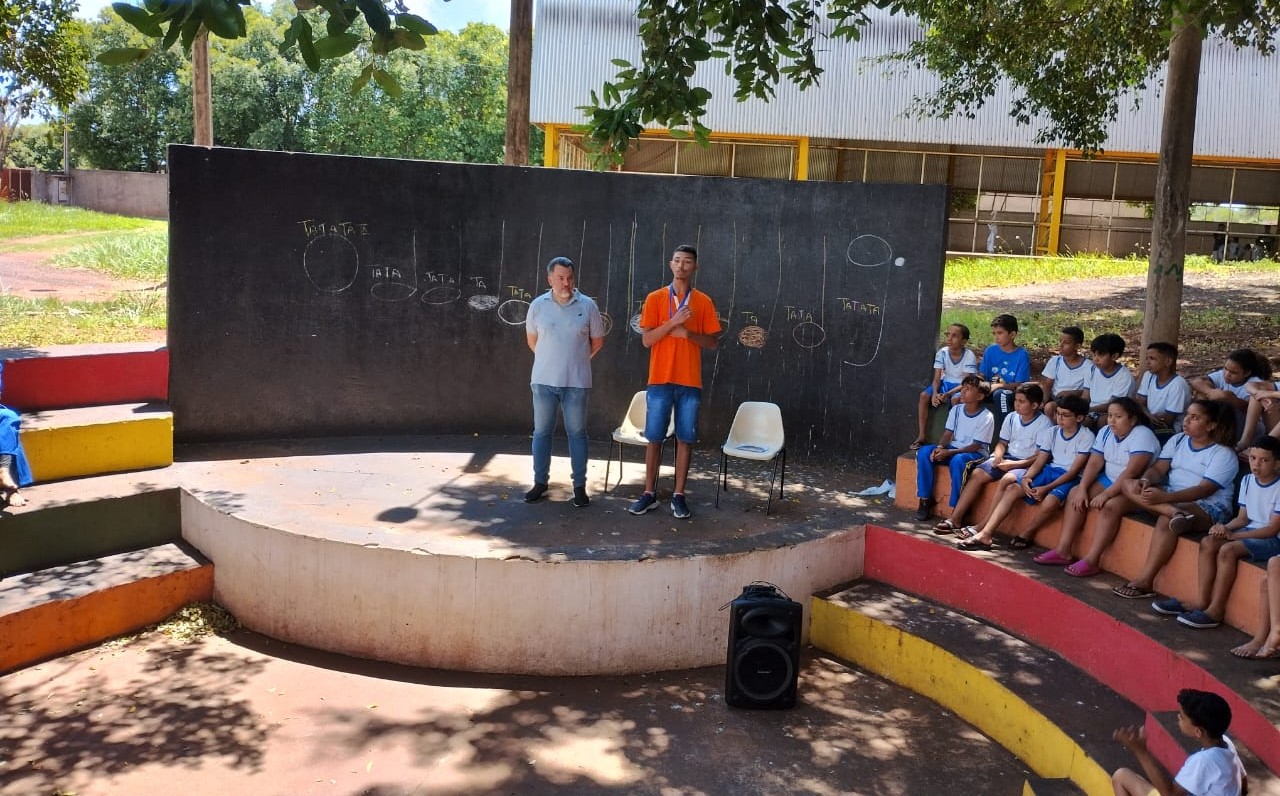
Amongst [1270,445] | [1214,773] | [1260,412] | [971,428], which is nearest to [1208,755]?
[1214,773]

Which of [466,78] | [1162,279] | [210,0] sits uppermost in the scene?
[466,78]

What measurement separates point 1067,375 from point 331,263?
5487mm

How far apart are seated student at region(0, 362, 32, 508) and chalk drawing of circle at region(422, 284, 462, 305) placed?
10.0 ft

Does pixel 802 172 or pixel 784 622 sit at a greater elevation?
pixel 802 172

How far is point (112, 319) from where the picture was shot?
10.8 m

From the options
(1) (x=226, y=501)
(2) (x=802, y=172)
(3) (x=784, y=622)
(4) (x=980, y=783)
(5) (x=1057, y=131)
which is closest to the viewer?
A: (4) (x=980, y=783)

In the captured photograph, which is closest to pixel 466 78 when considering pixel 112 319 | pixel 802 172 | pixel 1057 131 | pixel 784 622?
pixel 802 172

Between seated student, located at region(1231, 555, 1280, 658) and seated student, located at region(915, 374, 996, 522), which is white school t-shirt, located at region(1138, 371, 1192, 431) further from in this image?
seated student, located at region(1231, 555, 1280, 658)

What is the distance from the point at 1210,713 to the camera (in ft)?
11.9

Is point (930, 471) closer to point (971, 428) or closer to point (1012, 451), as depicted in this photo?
point (971, 428)

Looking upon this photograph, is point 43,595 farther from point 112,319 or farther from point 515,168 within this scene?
point 112,319

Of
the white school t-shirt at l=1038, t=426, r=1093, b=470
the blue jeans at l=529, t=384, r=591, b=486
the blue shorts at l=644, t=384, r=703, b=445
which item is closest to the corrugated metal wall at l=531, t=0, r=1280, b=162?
the blue jeans at l=529, t=384, r=591, b=486

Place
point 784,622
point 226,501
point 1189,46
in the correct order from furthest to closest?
1. point 1189,46
2. point 226,501
3. point 784,622

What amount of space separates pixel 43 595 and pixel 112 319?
561 cm
